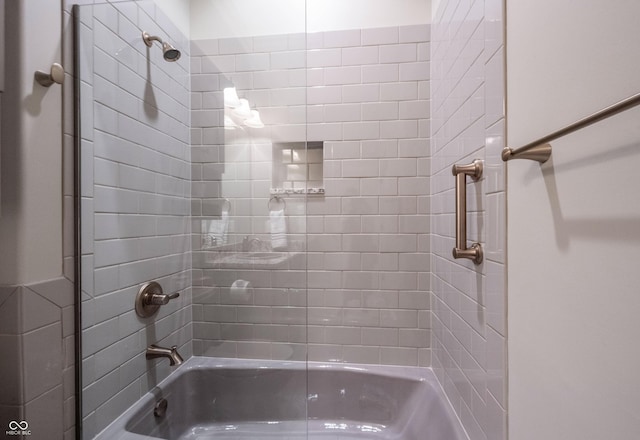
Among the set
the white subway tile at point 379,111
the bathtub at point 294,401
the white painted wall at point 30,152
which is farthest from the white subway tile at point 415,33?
the bathtub at point 294,401

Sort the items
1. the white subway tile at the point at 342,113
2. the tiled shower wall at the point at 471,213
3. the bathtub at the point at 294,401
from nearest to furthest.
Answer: the tiled shower wall at the point at 471,213, the bathtub at the point at 294,401, the white subway tile at the point at 342,113

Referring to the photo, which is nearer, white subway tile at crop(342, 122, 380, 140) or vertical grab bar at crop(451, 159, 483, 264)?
vertical grab bar at crop(451, 159, 483, 264)

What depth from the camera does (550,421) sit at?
1.83 ft

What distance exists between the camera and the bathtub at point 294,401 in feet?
4.52

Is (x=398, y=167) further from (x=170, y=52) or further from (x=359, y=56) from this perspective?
(x=170, y=52)

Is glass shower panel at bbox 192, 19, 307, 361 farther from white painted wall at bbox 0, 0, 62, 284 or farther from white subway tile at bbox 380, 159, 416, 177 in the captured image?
white painted wall at bbox 0, 0, 62, 284

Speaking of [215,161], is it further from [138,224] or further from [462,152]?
[462,152]

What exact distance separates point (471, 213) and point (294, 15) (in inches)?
51.2

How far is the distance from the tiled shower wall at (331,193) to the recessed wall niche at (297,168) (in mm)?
45

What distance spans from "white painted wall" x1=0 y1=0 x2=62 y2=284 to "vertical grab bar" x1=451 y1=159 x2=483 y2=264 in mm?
1353

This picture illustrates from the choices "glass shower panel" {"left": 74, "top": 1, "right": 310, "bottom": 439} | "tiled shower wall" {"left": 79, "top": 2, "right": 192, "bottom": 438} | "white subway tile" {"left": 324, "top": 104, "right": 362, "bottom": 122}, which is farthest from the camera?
"white subway tile" {"left": 324, "top": 104, "right": 362, "bottom": 122}

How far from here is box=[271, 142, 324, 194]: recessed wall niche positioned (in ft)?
5.14

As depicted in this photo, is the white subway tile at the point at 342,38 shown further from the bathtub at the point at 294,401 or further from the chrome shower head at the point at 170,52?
the bathtub at the point at 294,401

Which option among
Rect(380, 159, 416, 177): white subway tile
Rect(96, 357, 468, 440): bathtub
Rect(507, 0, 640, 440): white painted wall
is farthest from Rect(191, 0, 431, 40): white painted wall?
Rect(96, 357, 468, 440): bathtub
